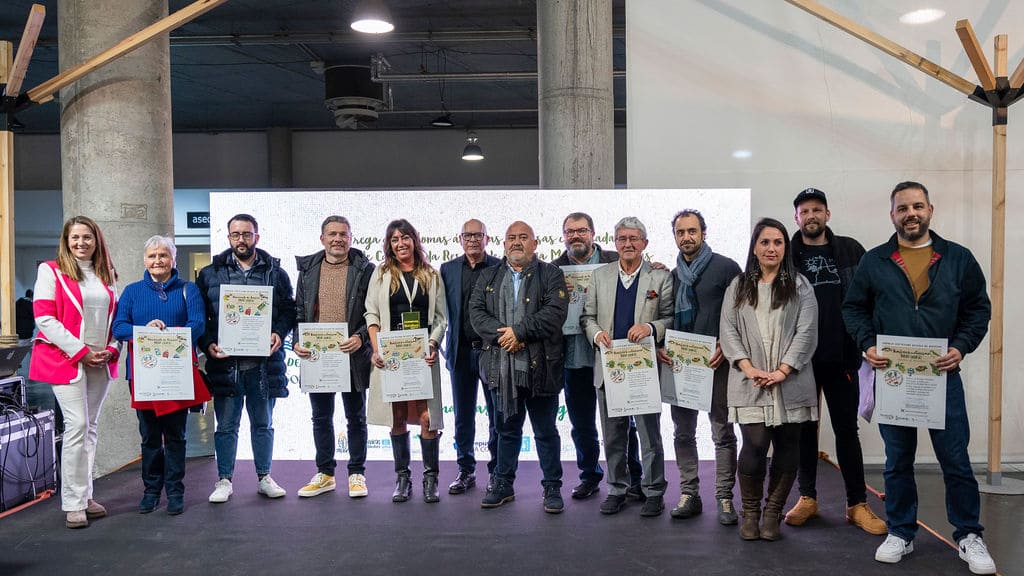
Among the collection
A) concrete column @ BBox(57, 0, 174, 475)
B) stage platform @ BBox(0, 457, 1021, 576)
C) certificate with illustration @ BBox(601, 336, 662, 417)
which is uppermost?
concrete column @ BBox(57, 0, 174, 475)

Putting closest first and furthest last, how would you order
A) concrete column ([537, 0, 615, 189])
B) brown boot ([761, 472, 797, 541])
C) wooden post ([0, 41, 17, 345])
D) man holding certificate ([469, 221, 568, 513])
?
brown boot ([761, 472, 797, 541]), man holding certificate ([469, 221, 568, 513]), wooden post ([0, 41, 17, 345]), concrete column ([537, 0, 615, 189])

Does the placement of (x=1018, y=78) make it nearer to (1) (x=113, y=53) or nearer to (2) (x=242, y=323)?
(2) (x=242, y=323)

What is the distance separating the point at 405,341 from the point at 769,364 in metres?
1.83

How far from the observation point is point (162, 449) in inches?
172

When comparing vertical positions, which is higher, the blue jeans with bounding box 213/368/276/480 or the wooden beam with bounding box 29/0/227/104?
the wooden beam with bounding box 29/0/227/104

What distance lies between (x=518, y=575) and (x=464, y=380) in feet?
4.58

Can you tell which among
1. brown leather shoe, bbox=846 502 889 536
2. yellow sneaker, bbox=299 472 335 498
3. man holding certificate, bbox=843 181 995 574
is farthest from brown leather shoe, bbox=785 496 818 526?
yellow sneaker, bbox=299 472 335 498

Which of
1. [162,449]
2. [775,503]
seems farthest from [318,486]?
[775,503]

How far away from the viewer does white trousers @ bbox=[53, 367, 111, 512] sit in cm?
409

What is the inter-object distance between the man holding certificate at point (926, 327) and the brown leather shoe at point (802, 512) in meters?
0.47

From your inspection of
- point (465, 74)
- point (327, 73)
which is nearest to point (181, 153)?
point (327, 73)

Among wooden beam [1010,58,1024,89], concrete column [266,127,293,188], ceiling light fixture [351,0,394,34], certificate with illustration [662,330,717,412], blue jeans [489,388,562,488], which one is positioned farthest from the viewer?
concrete column [266,127,293,188]

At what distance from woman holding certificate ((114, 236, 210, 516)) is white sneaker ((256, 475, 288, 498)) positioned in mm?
430

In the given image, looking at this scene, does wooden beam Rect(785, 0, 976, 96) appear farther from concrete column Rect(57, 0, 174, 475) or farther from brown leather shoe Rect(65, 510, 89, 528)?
brown leather shoe Rect(65, 510, 89, 528)
